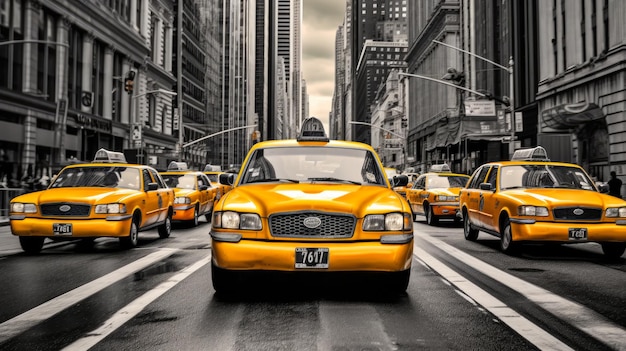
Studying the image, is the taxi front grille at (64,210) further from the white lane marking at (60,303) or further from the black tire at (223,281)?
the black tire at (223,281)

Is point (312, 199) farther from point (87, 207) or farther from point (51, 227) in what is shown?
point (51, 227)

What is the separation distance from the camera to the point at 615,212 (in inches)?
370

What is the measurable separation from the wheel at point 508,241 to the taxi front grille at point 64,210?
7225mm

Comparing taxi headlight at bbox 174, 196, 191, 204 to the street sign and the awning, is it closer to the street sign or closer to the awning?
Answer: the street sign

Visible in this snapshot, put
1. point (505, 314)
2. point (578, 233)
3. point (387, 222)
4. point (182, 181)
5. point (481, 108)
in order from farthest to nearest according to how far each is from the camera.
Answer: point (481, 108) < point (182, 181) < point (578, 233) < point (387, 222) < point (505, 314)

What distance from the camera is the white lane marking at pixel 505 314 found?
14.3 ft

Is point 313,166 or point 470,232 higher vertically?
point 313,166

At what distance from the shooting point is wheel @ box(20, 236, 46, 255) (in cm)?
1020

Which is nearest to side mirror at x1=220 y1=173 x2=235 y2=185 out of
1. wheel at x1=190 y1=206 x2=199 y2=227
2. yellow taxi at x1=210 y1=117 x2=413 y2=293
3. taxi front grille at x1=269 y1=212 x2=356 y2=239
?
yellow taxi at x1=210 y1=117 x2=413 y2=293

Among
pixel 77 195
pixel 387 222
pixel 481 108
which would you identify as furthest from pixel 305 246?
pixel 481 108

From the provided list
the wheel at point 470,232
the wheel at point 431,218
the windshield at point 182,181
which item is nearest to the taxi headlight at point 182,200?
the windshield at point 182,181

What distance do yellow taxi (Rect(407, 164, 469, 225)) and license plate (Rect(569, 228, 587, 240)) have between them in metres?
6.84

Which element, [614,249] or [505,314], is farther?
[614,249]

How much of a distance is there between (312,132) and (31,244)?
5828 mm
